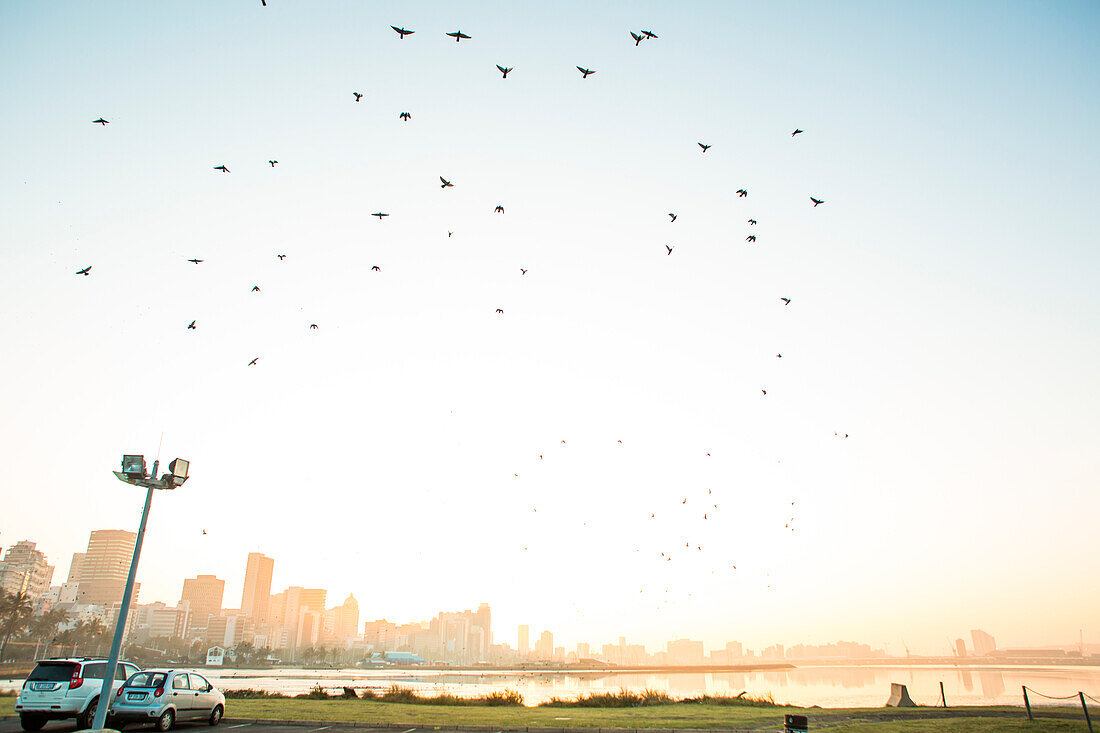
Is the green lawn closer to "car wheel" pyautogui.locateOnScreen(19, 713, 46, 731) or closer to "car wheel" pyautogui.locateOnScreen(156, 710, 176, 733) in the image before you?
"car wheel" pyautogui.locateOnScreen(156, 710, 176, 733)

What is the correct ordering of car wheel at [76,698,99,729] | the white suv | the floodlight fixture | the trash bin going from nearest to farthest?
the trash bin < the floodlight fixture < the white suv < car wheel at [76,698,99,729]

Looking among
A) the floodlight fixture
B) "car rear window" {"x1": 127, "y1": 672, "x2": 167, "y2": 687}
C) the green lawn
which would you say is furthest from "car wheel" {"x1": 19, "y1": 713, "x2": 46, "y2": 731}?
the floodlight fixture

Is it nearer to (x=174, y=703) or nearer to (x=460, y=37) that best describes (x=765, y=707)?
(x=174, y=703)

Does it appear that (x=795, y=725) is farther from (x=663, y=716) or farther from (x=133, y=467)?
(x=133, y=467)

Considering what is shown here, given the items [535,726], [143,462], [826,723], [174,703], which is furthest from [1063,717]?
[143,462]

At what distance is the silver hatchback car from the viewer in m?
19.0

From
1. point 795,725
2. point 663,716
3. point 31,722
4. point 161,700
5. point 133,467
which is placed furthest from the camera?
point 663,716

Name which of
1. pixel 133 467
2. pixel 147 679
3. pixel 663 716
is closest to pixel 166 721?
pixel 147 679

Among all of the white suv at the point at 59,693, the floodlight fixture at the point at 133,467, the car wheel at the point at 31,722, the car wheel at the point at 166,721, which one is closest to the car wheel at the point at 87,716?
the white suv at the point at 59,693

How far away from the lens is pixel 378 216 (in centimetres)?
2514

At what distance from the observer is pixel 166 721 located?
1938cm

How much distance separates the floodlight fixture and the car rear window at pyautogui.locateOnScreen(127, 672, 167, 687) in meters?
7.78

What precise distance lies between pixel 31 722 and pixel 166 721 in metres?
3.66

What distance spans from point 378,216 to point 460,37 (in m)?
9.76
